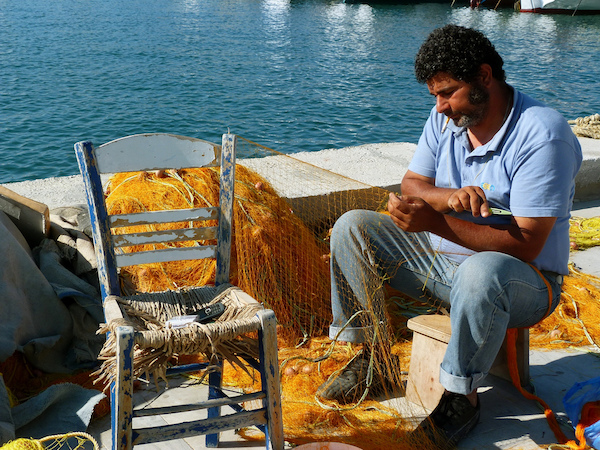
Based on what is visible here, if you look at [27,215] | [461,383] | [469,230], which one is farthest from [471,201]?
[27,215]

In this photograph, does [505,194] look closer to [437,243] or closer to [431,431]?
[437,243]

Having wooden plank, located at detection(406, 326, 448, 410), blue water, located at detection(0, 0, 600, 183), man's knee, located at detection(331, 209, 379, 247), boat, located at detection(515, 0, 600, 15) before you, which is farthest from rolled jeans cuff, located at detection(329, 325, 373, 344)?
boat, located at detection(515, 0, 600, 15)

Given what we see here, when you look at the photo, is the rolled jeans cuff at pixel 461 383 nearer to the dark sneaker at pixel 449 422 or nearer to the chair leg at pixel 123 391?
the dark sneaker at pixel 449 422

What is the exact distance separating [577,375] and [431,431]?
98 cm

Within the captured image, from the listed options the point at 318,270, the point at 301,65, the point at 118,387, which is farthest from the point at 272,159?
the point at 301,65

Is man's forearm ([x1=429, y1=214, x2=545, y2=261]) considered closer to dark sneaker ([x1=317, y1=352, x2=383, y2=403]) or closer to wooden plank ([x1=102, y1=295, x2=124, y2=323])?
dark sneaker ([x1=317, y1=352, x2=383, y2=403])

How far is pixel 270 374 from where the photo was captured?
2.10 metres

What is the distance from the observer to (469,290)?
7.36 feet

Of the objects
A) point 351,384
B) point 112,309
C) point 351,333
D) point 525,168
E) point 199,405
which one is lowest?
point 351,384

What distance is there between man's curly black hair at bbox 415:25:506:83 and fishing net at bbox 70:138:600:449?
99cm

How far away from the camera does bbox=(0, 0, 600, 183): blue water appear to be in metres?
13.1

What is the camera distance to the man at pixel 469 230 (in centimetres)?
230

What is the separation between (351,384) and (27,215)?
2010 millimetres

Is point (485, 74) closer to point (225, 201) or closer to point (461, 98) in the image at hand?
point (461, 98)
